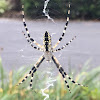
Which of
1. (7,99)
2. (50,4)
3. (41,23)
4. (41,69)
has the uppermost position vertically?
(50,4)

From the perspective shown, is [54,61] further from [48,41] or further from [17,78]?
[17,78]

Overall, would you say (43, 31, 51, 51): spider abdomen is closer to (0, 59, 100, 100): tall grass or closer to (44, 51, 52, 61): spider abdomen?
(44, 51, 52, 61): spider abdomen

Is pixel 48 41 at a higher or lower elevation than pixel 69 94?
higher

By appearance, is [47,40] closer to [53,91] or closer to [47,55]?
[47,55]

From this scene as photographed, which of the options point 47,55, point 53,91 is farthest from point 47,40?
point 53,91

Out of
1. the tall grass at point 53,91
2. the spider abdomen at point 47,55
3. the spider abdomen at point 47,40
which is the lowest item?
the tall grass at point 53,91

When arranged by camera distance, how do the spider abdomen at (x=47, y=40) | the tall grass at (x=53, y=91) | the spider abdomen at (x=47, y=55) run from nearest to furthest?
the spider abdomen at (x=47, y=40) → the spider abdomen at (x=47, y=55) → the tall grass at (x=53, y=91)

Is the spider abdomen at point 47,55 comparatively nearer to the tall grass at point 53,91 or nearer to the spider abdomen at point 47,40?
the spider abdomen at point 47,40

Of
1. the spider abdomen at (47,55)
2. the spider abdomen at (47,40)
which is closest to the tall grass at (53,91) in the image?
the spider abdomen at (47,55)

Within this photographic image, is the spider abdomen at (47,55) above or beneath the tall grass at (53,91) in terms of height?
above

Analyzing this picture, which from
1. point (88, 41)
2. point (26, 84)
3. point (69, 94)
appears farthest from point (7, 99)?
point (88, 41)

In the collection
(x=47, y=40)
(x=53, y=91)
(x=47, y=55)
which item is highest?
(x=47, y=40)
